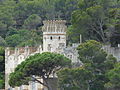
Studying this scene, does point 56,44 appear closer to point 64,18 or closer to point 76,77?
point 76,77

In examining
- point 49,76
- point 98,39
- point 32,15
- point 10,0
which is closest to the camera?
point 49,76

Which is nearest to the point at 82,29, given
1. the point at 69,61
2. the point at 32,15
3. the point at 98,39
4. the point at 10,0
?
the point at 98,39

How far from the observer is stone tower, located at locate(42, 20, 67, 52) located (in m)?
75.1

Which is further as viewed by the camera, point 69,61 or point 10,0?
point 10,0

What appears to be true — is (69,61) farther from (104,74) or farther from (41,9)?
(41,9)

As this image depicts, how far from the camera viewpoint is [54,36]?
75.2m

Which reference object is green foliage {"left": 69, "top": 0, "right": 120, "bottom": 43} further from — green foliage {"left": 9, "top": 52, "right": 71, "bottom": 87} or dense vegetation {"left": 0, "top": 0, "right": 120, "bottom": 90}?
green foliage {"left": 9, "top": 52, "right": 71, "bottom": 87}

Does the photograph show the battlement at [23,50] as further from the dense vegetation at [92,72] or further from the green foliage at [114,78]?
the green foliage at [114,78]

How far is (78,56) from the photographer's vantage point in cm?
7188

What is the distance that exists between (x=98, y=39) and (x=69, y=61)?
790 cm

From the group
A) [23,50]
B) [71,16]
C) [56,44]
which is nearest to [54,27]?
[56,44]

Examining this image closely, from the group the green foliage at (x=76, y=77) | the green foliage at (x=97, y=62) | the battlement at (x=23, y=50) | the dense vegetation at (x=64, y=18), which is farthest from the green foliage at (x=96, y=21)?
the green foliage at (x=76, y=77)

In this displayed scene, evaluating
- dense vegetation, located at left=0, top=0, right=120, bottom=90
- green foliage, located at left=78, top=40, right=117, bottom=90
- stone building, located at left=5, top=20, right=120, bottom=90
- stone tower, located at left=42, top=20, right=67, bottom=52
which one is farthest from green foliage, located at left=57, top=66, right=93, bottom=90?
stone tower, located at left=42, top=20, right=67, bottom=52

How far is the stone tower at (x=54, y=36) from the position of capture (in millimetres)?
75125
